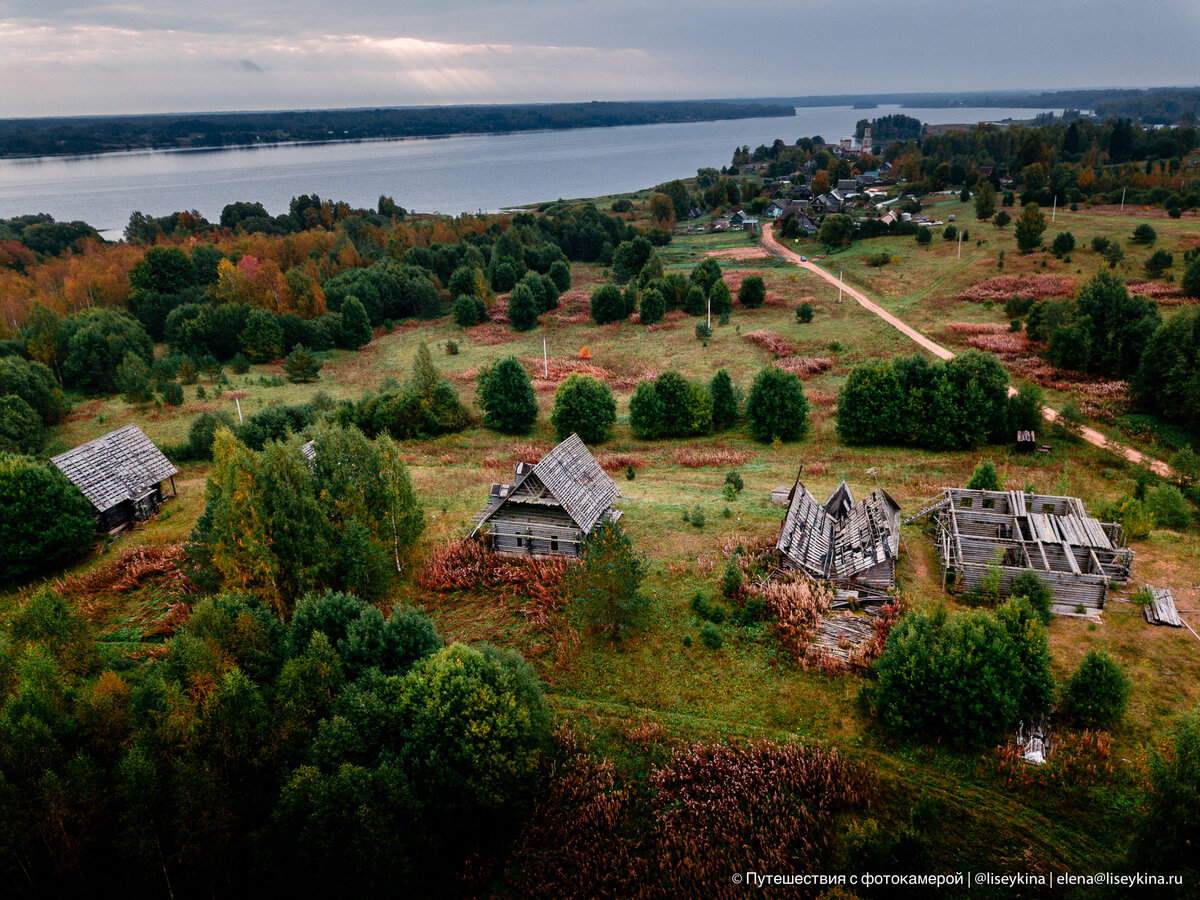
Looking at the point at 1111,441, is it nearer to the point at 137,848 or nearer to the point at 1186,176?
the point at 137,848

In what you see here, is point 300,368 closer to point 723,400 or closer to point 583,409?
point 583,409

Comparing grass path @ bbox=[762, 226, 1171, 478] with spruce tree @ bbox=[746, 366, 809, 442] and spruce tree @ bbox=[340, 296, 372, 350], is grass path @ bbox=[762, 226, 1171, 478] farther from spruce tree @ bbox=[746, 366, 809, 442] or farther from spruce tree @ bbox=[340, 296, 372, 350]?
spruce tree @ bbox=[340, 296, 372, 350]

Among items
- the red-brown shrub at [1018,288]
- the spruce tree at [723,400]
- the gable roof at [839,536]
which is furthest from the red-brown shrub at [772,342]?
the gable roof at [839,536]

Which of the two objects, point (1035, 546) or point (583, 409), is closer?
point (1035, 546)

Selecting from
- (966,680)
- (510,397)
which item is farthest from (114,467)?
(966,680)

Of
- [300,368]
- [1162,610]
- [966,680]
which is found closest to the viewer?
[966,680]

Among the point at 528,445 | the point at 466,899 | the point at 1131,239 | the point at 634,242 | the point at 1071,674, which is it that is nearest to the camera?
the point at 466,899

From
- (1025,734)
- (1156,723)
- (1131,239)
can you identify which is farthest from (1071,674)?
(1131,239)
